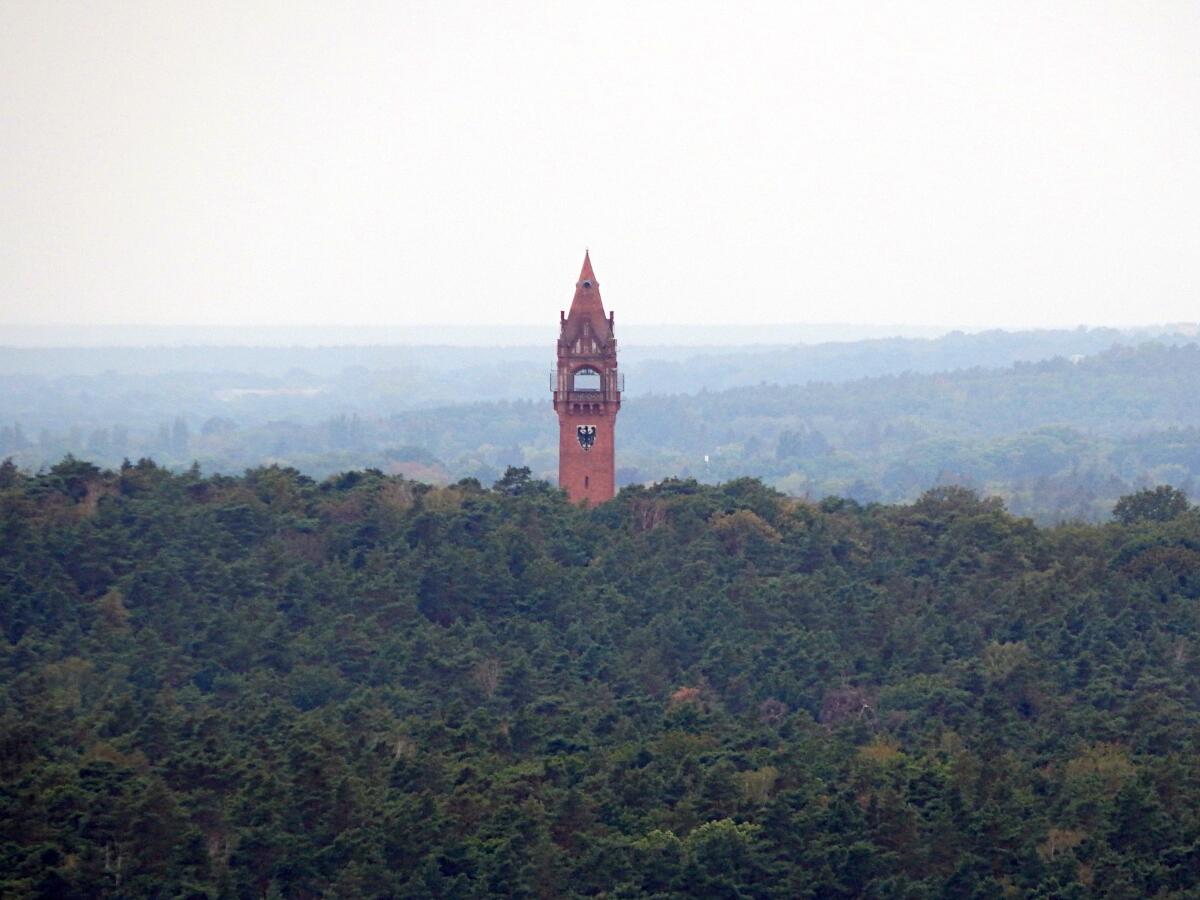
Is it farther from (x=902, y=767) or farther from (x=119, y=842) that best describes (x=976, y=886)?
(x=119, y=842)

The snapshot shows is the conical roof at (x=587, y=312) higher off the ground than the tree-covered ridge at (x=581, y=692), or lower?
higher

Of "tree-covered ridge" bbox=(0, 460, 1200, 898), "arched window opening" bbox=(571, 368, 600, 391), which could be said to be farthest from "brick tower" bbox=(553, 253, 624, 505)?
"tree-covered ridge" bbox=(0, 460, 1200, 898)

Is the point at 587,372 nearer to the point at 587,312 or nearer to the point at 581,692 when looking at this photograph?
the point at 587,312

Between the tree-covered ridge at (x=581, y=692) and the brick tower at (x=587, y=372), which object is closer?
the tree-covered ridge at (x=581, y=692)

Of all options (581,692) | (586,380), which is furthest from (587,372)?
(581,692)

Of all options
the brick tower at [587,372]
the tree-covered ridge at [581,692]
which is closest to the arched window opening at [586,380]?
the brick tower at [587,372]

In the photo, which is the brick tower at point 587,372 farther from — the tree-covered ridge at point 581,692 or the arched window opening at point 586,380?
the tree-covered ridge at point 581,692

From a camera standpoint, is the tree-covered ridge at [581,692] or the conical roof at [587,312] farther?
the conical roof at [587,312]
